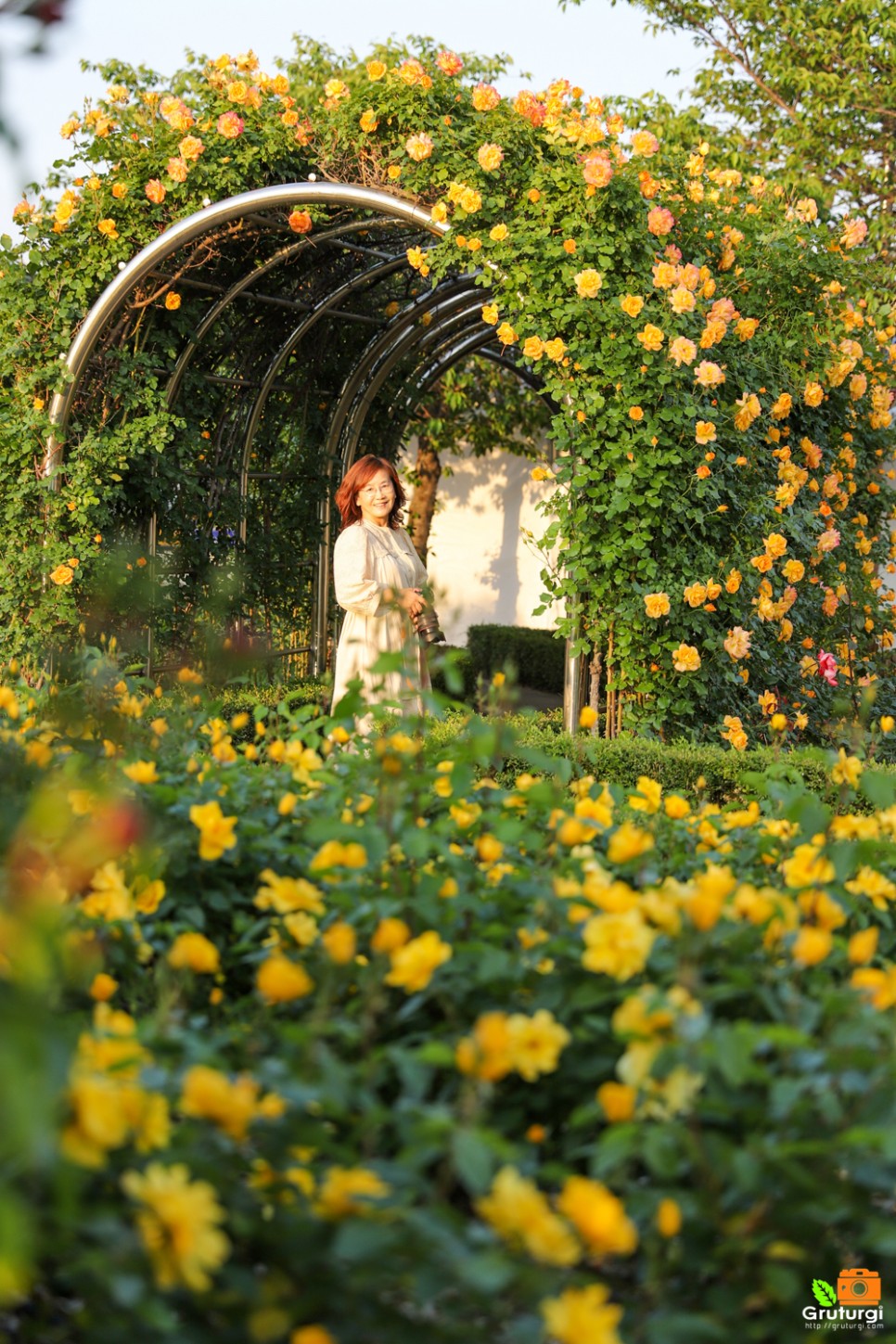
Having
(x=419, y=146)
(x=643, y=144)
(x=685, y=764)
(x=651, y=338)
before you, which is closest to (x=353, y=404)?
(x=419, y=146)

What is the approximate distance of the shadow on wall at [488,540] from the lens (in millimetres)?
15445

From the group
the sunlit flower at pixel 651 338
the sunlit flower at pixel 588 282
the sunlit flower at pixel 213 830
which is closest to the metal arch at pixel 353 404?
the sunlit flower at pixel 588 282

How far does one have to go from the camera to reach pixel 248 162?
19.9 ft

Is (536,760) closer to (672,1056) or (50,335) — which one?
(672,1056)

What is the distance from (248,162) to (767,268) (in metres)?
2.28

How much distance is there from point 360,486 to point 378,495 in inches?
3.1

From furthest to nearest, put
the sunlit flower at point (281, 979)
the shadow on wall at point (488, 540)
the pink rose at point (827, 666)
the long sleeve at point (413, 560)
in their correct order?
1. the shadow on wall at point (488, 540)
2. the pink rose at point (827, 666)
3. the long sleeve at point (413, 560)
4. the sunlit flower at point (281, 979)

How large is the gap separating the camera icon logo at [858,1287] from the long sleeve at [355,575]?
3.84 metres

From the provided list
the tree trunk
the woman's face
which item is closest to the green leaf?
A: the woman's face

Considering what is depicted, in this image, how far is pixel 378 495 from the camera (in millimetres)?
5316

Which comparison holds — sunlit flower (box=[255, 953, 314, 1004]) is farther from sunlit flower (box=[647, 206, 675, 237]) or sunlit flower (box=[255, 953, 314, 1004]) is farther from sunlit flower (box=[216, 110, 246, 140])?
sunlit flower (box=[216, 110, 246, 140])

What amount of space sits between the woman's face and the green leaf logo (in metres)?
4.19

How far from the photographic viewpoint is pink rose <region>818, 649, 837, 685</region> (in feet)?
20.4

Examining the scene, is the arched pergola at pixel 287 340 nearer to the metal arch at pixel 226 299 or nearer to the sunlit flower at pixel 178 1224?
the metal arch at pixel 226 299
